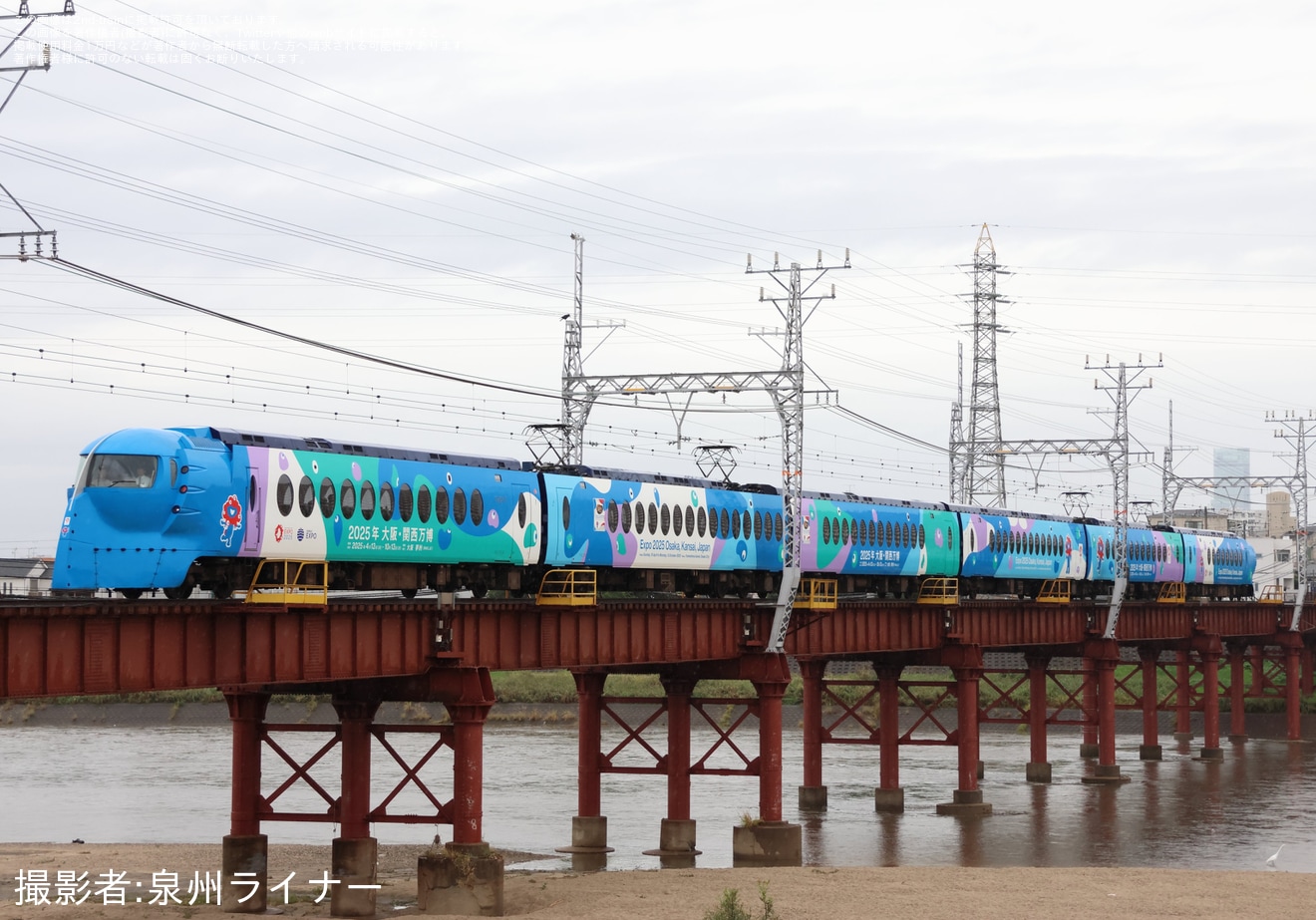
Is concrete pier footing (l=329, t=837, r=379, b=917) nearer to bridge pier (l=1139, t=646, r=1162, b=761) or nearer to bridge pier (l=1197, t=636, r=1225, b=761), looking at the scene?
bridge pier (l=1139, t=646, r=1162, b=761)

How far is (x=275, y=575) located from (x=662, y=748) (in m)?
62.5

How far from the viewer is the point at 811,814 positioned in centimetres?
6372

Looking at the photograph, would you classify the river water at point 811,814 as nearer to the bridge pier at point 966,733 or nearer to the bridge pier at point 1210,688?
the bridge pier at point 966,733

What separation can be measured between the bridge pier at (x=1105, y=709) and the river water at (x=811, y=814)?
1.24 metres

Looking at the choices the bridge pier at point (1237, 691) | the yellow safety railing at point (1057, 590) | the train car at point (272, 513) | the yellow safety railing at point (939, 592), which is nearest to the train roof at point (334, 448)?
the train car at point (272, 513)

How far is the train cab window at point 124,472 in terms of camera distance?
107 ft

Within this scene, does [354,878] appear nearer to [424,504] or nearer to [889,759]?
[424,504]

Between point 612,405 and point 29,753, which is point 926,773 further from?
point 29,753

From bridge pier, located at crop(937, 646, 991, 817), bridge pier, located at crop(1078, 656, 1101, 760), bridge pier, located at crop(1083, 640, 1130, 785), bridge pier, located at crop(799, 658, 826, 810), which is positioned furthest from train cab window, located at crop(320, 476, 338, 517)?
bridge pier, located at crop(1078, 656, 1101, 760)

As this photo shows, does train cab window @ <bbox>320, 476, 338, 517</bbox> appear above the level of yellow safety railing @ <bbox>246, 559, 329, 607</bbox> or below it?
above

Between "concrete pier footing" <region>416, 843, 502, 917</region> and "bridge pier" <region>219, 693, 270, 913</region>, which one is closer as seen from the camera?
"concrete pier footing" <region>416, 843, 502, 917</region>

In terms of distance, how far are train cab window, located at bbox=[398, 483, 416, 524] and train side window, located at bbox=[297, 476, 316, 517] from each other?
3270 millimetres

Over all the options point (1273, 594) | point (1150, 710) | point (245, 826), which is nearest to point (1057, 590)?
point (1150, 710)

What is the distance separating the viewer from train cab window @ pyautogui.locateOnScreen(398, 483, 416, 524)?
129ft
